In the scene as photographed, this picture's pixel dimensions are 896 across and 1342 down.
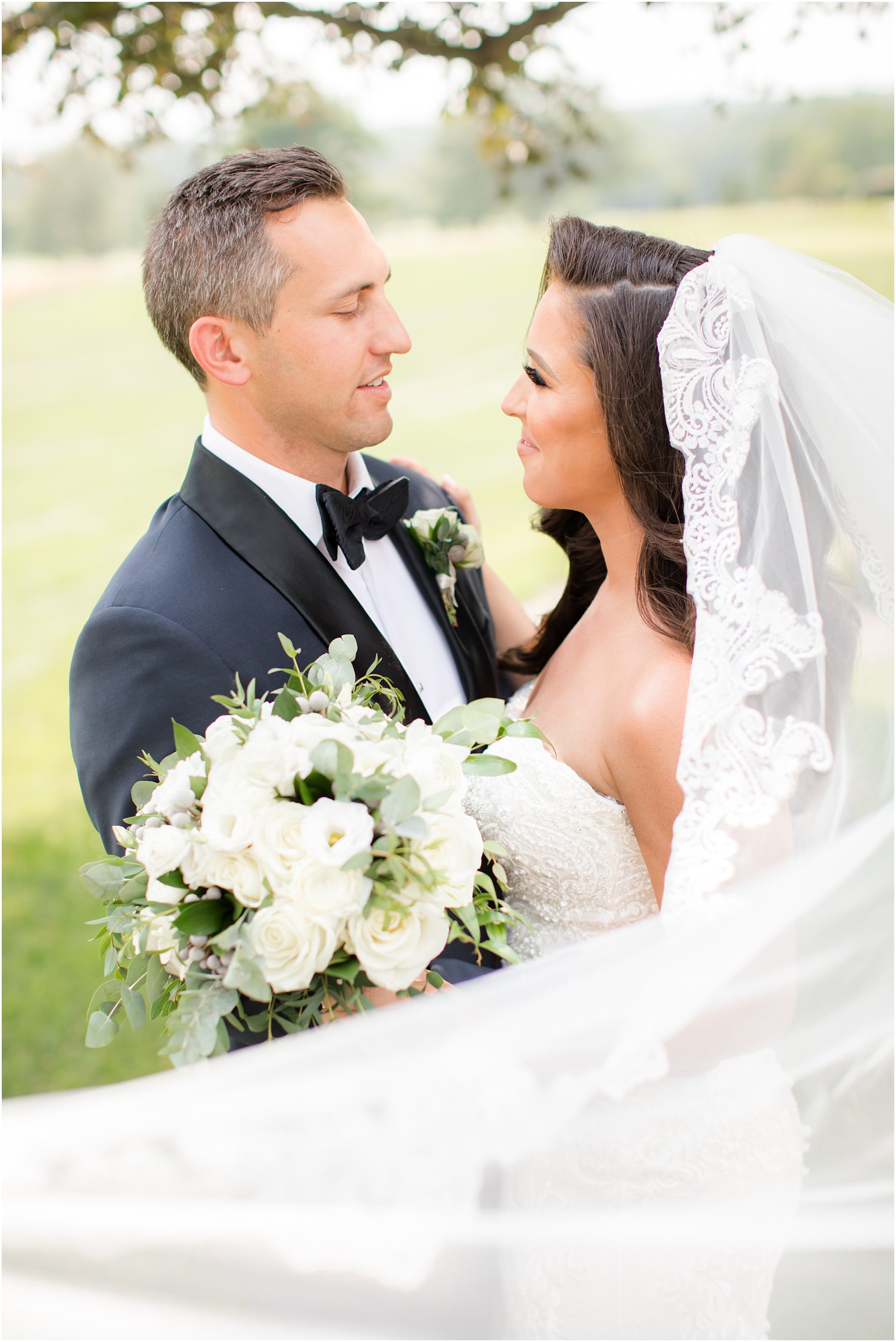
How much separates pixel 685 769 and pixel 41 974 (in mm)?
4637

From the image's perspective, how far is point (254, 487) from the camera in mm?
A: 2645

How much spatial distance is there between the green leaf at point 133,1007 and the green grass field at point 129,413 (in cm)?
528

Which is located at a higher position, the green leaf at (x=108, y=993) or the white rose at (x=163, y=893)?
the white rose at (x=163, y=893)

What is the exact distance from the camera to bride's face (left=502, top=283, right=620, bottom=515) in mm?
2451

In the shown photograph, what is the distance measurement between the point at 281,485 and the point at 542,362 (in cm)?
76

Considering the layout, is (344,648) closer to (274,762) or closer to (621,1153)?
(274,762)

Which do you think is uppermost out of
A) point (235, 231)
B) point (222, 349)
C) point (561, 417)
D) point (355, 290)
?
point (235, 231)

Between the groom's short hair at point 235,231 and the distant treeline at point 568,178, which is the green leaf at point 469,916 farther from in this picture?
the distant treeline at point 568,178

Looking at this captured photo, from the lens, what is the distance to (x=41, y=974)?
5348mm

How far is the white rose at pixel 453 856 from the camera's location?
1725 millimetres

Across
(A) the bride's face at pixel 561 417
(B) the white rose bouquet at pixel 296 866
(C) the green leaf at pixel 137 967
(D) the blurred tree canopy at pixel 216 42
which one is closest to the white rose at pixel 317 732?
(B) the white rose bouquet at pixel 296 866

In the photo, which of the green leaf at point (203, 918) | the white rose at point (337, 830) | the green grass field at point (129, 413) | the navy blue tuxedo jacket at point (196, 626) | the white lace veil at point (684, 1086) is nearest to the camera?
the white lace veil at point (684, 1086)

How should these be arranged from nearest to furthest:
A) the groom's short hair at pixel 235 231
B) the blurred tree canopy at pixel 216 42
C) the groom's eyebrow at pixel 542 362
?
the groom's eyebrow at pixel 542 362, the groom's short hair at pixel 235 231, the blurred tree canopy at pixel 216 42

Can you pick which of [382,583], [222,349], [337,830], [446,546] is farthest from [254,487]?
[337,830]
